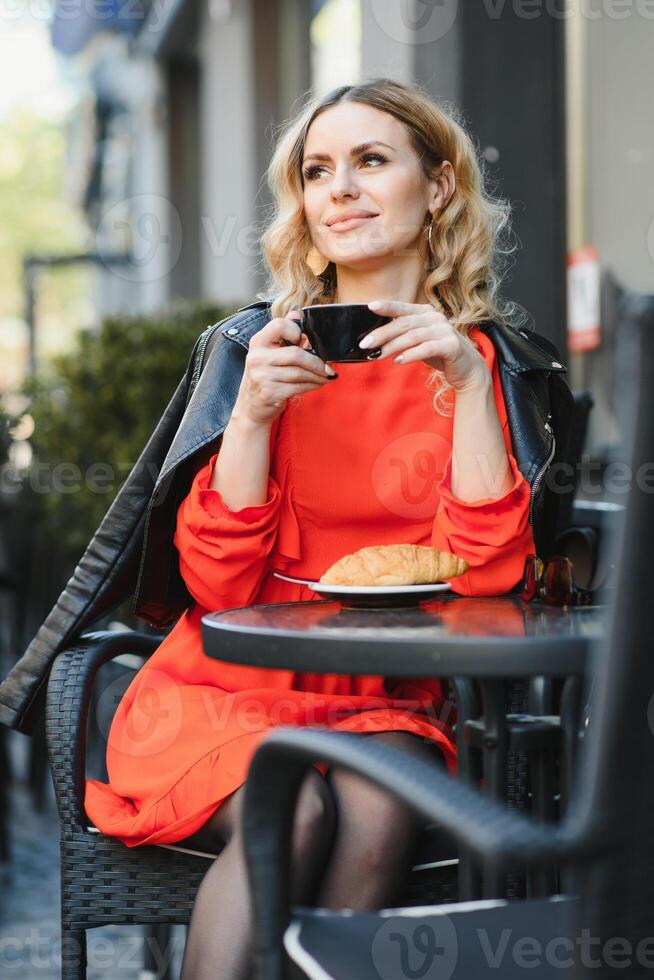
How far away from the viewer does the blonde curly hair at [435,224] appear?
2434mm

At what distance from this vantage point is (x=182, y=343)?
5184mm

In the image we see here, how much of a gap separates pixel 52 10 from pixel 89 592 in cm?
696

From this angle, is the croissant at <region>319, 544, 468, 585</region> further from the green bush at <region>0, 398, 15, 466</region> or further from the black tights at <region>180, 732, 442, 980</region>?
the green bush at <region>0, 398, 15, 466</region>

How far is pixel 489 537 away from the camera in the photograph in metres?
2.06

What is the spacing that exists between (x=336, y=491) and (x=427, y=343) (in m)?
0.40

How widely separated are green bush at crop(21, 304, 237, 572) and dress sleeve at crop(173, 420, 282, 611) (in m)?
2.83

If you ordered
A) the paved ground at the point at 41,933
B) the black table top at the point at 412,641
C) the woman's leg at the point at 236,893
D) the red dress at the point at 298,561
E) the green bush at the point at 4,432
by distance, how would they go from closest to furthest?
1. the black table top at the point at 412,641
2. the woman's leg at the point at 236,893
3. the red dress at the point at 298,561
4. the paved ground at the point at 41,933
5. the green bush at the point at 4,432

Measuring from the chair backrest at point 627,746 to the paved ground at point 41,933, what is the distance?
2.08 meters

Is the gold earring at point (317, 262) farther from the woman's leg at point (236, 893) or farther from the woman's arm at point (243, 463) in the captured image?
the woman's leg at point (236, 893)

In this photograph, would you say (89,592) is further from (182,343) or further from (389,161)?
(182,343)

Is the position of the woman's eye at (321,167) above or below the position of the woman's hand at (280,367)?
above

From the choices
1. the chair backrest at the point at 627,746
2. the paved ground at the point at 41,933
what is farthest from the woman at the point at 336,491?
the paved ground at the point at 41,933

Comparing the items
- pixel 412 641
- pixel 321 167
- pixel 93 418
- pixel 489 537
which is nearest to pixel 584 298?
pixel 93 418

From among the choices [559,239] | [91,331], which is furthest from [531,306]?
[91,331]
